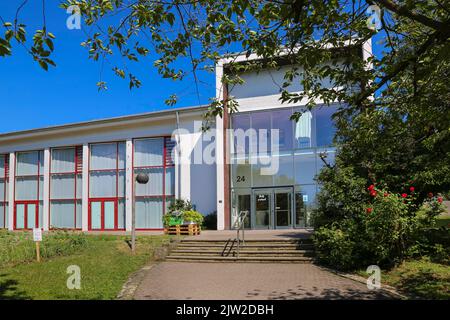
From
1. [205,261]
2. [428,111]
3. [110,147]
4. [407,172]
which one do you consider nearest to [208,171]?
[110,147]

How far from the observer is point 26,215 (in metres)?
29.5

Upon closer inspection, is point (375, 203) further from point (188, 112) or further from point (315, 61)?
point (188, 112)

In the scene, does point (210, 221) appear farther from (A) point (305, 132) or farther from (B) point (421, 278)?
(B) point (421, 278)

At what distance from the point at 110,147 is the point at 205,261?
51.8 feet

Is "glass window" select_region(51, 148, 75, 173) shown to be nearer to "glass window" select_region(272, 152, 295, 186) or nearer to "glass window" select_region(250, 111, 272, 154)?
"glass window" select_region(250, 111, 272, 154)

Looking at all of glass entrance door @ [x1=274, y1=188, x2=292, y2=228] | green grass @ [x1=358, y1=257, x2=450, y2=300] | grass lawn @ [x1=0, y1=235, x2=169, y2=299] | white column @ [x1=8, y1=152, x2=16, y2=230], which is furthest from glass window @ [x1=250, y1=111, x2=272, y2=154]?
white column @ [x1=8, y1=152, x2=16, y2=230]

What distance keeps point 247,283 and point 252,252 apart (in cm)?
420

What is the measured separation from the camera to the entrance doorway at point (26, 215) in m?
29.2

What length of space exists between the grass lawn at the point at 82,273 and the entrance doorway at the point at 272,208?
10.1 meters

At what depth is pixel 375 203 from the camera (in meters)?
10.5

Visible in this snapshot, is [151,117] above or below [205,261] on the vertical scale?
above

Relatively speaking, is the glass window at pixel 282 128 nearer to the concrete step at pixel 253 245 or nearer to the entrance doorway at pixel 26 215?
the concrete step at pixel 253 245

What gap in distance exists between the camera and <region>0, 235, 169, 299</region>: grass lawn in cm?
830

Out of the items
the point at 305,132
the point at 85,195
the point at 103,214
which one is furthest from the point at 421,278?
the point at 85,195
